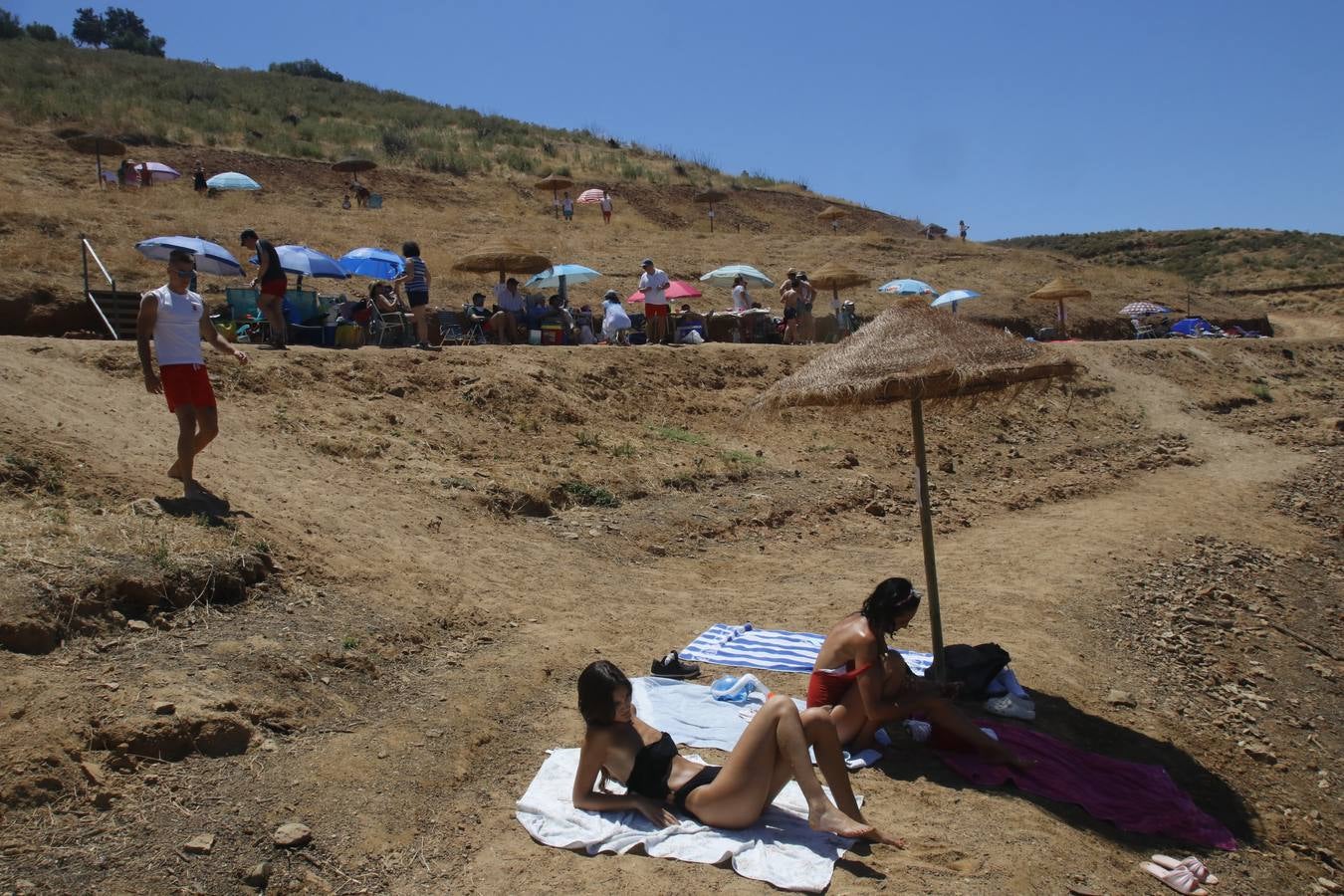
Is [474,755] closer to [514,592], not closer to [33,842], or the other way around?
[33,842]

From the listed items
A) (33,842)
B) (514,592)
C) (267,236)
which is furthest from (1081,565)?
(267,236)

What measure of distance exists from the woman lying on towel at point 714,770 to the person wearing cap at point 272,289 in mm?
8179

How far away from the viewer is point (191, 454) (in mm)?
7133

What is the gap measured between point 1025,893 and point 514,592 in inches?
174

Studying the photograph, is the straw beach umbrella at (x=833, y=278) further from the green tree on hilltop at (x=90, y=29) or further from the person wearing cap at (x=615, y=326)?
the green tree on hilltop at (x=90, y=29)

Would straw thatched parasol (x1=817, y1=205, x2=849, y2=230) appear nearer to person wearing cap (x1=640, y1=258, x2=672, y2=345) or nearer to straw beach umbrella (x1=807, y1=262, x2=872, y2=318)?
straw beach umbrella (x1=807, y1=262, x2=872, y2=318)

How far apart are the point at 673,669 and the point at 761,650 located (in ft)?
2.69

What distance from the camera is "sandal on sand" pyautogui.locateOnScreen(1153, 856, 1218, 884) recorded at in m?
4.96

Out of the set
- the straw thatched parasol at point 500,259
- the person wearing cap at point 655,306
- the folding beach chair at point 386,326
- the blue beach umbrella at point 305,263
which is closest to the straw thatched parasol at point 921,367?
the folding beach chair at point 386,326

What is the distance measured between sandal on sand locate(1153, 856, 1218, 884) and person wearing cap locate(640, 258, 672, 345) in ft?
39.0

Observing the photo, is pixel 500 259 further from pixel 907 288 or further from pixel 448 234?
pixel 907 288

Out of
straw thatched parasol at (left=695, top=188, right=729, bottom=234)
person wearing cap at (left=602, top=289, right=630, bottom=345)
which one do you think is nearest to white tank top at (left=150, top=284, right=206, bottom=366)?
person wearing cap at (left=602, top=289, right=630, bottom=345)

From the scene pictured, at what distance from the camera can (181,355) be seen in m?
7.00

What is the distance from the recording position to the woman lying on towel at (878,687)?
17.7 ft
